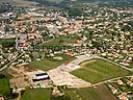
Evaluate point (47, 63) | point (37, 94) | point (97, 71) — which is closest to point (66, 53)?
point (47, 63)

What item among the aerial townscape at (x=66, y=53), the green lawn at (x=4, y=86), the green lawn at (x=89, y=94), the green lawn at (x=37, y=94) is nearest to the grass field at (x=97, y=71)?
the aerial townscape at (x=66, y=53)

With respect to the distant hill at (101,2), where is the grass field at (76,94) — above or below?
below

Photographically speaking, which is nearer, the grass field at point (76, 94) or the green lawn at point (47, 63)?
the grass field at point (76, 94)

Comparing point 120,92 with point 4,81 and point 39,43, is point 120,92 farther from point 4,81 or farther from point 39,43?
point 39,43

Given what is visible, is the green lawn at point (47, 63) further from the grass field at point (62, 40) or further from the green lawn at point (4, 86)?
the grass field at point (62, 40)

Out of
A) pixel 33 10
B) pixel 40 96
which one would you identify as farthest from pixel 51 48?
pixel 33 10

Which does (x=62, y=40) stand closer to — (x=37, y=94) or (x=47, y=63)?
(x=47, y=63)

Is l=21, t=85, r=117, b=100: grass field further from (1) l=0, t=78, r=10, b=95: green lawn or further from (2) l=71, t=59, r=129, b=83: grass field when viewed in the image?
(2) l=71, t=59, r=129, b=83: grass field
